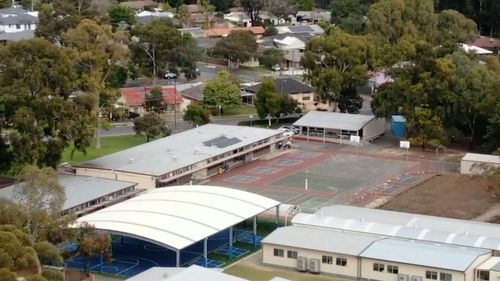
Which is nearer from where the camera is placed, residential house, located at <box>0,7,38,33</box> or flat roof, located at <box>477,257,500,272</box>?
flat roof, located at <box>477,257,500,272</box>

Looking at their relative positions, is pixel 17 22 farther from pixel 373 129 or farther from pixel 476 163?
pixel 476 163

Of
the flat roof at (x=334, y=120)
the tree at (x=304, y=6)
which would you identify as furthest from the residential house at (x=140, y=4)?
the flat roof at (x=334, y=120)

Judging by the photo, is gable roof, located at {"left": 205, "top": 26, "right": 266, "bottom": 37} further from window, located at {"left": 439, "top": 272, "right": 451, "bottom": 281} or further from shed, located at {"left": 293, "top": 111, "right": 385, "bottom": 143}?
window, located at {"left": 439, "top": 272, "right": 451, "bottom": 281}

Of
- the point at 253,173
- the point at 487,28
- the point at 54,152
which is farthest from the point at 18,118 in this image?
the point at 487,28

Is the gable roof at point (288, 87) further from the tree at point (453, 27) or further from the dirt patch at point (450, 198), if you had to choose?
the dirt patch at point (450, 198)

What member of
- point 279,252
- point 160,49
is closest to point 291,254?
point 279,252

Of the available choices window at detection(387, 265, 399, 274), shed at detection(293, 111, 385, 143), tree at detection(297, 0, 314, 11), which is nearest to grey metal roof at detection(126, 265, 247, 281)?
window at detection(387, 265, 399, 274)
